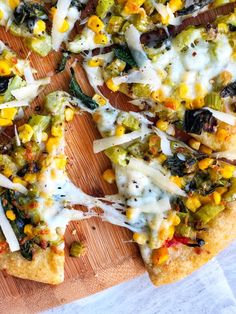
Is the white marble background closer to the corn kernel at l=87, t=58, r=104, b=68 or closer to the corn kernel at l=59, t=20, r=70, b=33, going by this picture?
A: the corn kernel at l=87, t=58, r=104, b=68

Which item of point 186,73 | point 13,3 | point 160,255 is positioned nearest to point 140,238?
point 160,255

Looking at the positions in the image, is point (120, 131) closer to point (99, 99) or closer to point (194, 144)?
point (99, 99)

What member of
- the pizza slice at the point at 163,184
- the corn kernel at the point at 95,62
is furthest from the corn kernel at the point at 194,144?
the corn kernel at the point at 95,62

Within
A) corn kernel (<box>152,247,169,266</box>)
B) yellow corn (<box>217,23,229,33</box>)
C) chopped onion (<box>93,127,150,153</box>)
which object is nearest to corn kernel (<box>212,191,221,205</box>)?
corn kernel (<box>152,247,169,266</box>)

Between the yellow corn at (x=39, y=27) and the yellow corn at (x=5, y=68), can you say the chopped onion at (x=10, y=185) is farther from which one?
the yellow corn at (x=39, y=27)

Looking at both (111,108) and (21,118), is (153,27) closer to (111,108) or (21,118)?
(111,108)

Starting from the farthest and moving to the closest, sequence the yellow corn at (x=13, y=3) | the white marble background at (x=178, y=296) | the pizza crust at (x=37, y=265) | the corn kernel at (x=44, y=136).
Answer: the white marble background at (x=178, y=296) → the pizza crust at (x=37, y=265) → the corn kernel at (x=44, y=136) → the yellow corn at (x=13, y=3)

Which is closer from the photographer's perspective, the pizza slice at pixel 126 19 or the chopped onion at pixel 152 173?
the pizza slice at pixel 126 19
